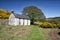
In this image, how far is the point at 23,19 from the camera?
52.1 m

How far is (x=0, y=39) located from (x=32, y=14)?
43284mm

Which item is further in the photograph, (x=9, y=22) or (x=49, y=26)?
(x=9, y=22)

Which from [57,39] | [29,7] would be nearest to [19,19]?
[57,39]

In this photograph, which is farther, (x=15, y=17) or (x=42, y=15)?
(x=42, y=15)

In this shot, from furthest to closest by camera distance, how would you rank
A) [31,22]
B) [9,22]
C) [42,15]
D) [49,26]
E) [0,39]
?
[42,15], [31,22], [9,22], [49,26], [0,39]

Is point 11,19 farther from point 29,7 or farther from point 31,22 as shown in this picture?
point 29,7

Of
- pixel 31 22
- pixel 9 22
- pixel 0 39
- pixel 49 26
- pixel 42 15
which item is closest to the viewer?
pixel 0 39

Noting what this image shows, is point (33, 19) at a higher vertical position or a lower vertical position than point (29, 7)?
lower

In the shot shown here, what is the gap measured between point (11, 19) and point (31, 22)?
15852 mm

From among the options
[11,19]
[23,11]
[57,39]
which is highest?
[23,11]

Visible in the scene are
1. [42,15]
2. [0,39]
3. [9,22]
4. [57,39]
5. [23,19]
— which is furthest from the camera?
[42,15]

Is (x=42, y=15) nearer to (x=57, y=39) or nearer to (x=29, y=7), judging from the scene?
(x=29, y=7)

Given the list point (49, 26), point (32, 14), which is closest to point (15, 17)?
point (49, 26)

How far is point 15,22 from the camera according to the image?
46.0m
